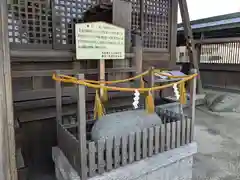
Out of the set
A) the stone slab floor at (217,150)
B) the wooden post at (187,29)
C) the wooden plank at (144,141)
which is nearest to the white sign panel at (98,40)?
the wooden plank at (144,141)

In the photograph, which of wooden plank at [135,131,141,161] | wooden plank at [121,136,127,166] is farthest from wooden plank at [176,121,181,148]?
wooden plank at [121,136,127,166]

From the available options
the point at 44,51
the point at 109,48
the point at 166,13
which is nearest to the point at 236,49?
the point at 166,13

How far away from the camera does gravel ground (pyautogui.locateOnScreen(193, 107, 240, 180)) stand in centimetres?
327

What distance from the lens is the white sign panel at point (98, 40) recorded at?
10.8ft

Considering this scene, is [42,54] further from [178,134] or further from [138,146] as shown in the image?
[178,134]

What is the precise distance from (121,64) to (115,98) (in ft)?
2.64

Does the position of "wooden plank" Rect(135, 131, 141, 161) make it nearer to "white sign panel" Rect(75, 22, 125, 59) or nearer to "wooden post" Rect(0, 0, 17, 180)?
"wooden post" Rect(0, 0, 17, 180)

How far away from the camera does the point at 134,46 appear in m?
4.18

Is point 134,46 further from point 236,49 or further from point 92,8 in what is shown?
point 236,49

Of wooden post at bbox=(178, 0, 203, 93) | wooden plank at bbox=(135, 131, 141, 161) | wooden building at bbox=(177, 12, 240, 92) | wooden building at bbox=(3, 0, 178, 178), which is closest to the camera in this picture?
wooden plank at bbox=(135, 131, 141, 161)

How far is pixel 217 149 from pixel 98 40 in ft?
10.3

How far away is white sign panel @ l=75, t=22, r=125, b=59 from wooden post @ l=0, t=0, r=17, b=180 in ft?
5.23

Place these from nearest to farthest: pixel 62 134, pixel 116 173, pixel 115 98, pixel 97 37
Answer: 1. pixel 116 173
2. pixel 62 134
3. pixel 97 37
4. pixel 115 98

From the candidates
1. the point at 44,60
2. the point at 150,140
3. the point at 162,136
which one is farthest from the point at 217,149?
the point at 44,60
